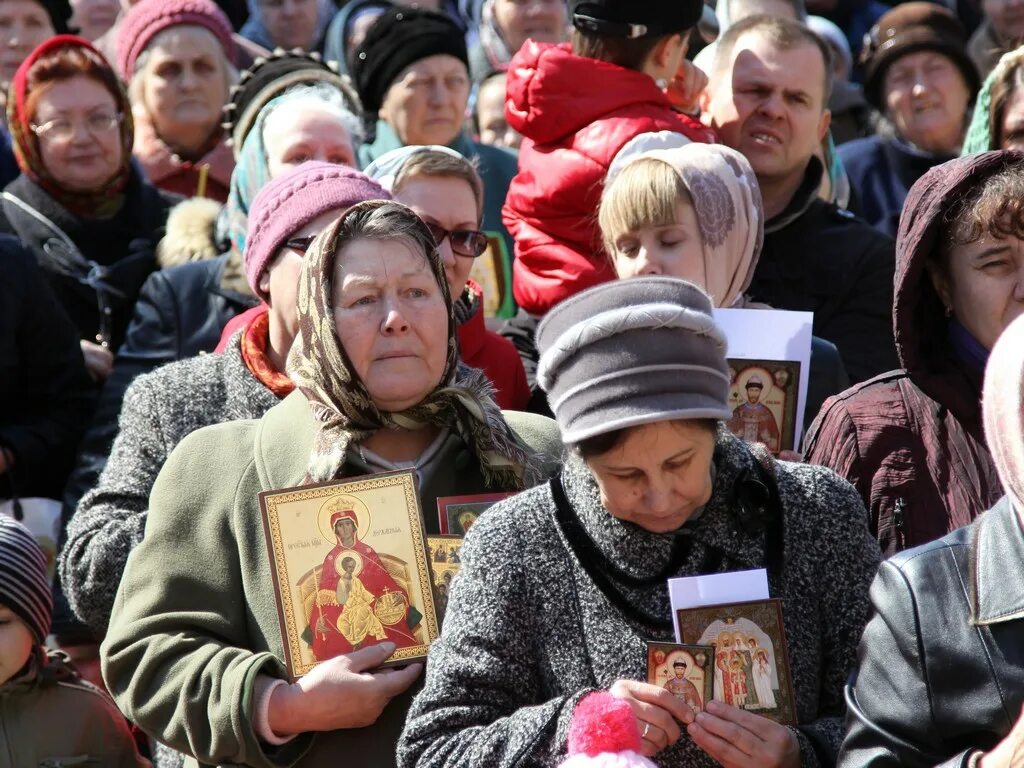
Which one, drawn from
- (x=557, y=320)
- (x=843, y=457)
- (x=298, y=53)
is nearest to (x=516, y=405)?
(x=843, y=457)

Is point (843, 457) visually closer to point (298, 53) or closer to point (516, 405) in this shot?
point (516, 405)

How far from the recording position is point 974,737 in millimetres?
2627

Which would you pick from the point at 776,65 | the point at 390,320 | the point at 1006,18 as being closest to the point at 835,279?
the point at 776,65

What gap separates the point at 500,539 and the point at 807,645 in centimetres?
60

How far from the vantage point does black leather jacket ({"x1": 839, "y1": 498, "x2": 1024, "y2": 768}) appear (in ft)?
8.50

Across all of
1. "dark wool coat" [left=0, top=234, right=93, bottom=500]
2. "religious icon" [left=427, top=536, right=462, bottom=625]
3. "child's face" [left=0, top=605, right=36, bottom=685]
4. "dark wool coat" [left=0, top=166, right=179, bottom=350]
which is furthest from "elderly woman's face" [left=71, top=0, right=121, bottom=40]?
"religious icon" [left=427, top=536, right=462, bottom=625]

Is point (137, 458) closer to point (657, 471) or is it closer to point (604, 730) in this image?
point (657, 471)

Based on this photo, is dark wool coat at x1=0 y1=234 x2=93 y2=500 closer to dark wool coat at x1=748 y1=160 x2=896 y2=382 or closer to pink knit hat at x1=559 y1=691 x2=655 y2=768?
dark wool coat at x1=748 y1=160 x2=896 y2=382

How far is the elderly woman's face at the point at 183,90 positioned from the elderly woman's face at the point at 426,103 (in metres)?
0.93

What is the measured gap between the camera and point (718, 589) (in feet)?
9.94

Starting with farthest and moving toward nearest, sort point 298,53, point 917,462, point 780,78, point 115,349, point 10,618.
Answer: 1. point 298,53
2. point 115,349
3. point 780,78
4. point 10,618
5. point 917,462

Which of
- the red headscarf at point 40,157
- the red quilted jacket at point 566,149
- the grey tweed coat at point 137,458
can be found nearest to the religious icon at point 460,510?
the grey tweed coat at point 137,458

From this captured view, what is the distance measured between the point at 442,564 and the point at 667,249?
128 cm

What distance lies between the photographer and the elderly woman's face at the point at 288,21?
9578 mm
